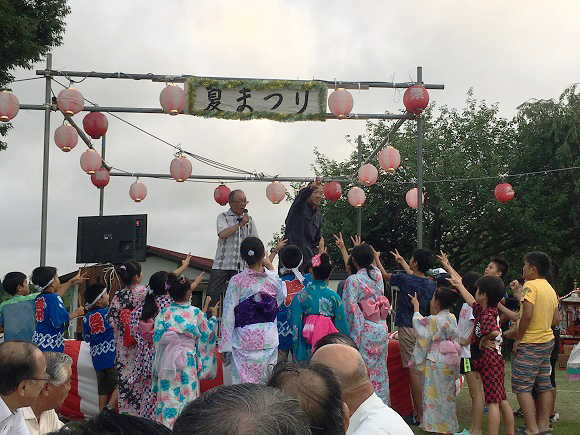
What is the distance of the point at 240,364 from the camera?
6715 mm

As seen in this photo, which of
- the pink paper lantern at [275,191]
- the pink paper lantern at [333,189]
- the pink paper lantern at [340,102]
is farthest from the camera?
the pink paper lantern at [333,189]

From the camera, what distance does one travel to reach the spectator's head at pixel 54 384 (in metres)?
3.85

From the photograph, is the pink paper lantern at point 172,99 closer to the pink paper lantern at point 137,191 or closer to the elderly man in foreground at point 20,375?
the pink paper lantern at point 137,191

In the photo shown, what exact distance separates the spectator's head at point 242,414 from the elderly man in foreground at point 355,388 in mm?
1457

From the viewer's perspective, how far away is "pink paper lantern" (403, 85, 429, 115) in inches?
393

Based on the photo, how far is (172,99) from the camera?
970cm

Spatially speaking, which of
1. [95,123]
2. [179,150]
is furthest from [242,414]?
[179,150]

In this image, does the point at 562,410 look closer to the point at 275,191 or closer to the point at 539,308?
the point at 539,308

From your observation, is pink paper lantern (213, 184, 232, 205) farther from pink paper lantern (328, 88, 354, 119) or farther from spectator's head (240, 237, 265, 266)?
spectator's head (240, 237, 265, 266)

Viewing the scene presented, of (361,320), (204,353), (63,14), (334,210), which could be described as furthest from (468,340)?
(334,210)

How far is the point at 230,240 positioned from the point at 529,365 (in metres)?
3.50

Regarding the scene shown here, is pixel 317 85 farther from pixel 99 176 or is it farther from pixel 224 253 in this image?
pixel 99 176

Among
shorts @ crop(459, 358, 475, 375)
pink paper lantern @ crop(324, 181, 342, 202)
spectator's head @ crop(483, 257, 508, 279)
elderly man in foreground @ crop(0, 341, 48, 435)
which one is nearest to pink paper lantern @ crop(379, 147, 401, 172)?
pink paper lantern @ crop(324, 181, 342, 202)

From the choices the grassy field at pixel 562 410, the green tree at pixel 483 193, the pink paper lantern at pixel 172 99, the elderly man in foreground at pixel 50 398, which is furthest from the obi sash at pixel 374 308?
the green tree at pixel 483 193
